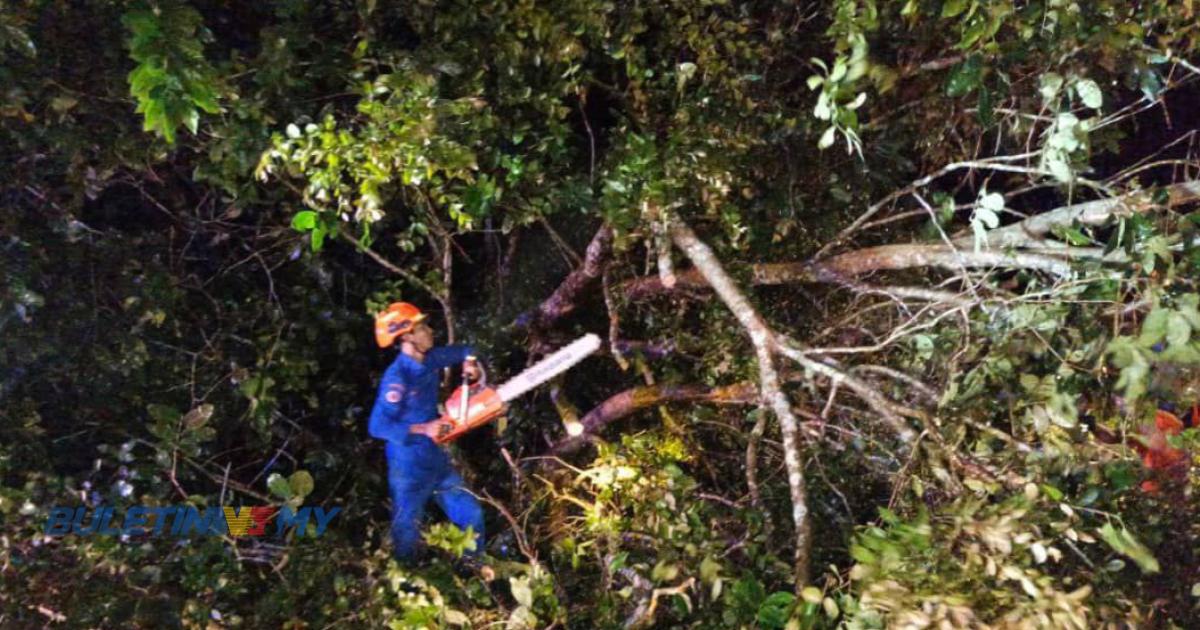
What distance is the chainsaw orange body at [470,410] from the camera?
2.45 metres

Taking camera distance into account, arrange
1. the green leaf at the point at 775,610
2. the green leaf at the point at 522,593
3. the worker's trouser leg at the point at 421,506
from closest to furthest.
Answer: the green leaf at the point at 775,610, the green leaf at the point at 522,593, the worker's trouser leg at the point at 421,506

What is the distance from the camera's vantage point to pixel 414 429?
249cm

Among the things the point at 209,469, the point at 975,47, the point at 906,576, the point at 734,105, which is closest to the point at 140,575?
the point at 209,469

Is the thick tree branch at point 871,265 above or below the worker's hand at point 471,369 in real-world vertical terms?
below

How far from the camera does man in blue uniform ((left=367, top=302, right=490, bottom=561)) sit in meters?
2.43

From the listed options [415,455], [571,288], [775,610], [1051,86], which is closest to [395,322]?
[415,455]

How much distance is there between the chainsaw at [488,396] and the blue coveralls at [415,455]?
0.32 ft

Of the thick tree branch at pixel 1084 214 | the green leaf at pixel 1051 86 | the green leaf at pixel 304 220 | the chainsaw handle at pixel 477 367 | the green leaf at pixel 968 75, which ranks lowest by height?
the thick tree branch at pixel 1084 214

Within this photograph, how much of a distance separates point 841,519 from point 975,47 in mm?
1501

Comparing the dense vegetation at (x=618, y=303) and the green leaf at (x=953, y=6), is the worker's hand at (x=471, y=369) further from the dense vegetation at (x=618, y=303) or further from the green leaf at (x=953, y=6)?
the green leaf at (x=953, y=6)

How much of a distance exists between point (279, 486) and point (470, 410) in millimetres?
588

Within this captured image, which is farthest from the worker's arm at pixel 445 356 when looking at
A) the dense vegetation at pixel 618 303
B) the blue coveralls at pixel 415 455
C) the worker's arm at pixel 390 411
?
the dense vegetation at pixel 618 303

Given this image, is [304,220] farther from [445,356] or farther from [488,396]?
[488,396]

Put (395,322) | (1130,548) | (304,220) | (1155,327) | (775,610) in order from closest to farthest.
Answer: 1. (1155,327)
2. (1130,548)
3. (775,610)
4. (304,220)
5. (395,322)
